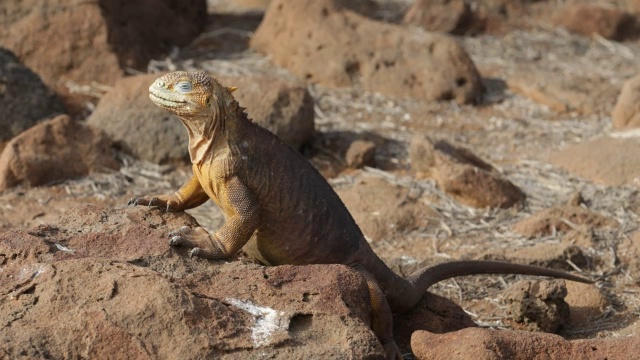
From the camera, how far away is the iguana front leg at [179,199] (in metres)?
4.94

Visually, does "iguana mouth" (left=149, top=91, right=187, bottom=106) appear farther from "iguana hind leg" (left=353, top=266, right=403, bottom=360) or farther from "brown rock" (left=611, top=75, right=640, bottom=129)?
"brown rock" (left=611, top=75, right=640, bottom=129)

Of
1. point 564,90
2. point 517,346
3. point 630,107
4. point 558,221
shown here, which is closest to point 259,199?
point 517,346

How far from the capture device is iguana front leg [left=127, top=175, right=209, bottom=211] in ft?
16.2

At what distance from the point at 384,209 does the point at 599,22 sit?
269 inches

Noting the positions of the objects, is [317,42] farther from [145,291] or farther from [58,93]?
[145,291]

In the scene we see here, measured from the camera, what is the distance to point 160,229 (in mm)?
4684

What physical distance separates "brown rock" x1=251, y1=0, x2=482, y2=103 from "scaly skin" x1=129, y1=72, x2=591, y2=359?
5.61 m

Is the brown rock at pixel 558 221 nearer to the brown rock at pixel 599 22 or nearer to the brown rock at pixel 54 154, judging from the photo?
the brown rock at pixel 54 154

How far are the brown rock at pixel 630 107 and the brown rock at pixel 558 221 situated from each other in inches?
91.0

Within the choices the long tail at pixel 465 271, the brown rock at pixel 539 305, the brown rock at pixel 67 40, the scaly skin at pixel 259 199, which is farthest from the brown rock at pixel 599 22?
the scaly skin at pixel 259 199

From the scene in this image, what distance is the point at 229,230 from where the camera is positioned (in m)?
4.59

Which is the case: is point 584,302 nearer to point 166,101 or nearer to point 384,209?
point 384,209

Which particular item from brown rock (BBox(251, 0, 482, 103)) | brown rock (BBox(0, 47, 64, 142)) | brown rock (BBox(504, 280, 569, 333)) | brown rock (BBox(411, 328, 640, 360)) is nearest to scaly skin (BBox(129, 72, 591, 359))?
brown rock (BBox(411, 328, 640, 360))

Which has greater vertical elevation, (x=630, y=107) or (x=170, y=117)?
(x=630, y=107)
